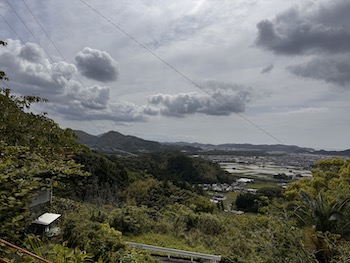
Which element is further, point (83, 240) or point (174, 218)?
point (174, 218)

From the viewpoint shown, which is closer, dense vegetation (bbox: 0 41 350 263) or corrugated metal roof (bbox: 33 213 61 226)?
dense vegetation (bbox: 0 41 350 263)

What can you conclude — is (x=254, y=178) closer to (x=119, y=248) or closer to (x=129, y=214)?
(x=129, y=214)


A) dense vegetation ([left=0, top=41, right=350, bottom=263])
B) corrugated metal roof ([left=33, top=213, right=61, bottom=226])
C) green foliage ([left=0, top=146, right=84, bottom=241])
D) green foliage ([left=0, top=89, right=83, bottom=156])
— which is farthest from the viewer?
corrugated metal roof ([left=33, top=213, right=61, bottom=226])

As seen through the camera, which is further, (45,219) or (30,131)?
(45,219)

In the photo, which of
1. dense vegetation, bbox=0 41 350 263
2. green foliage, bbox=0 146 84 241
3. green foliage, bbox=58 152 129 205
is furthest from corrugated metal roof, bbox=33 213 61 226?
green foliage, bbox=58 152 129 205

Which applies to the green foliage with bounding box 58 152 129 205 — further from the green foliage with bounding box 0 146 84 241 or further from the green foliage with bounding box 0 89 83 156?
the green foliage with bounding box 0 146 84 241

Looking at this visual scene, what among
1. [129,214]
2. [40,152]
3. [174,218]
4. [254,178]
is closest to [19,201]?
[40,152]

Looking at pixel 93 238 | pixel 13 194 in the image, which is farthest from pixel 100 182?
pixel 13 194

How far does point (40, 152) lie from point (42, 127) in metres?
0.56

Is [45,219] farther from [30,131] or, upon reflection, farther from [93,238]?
[30,131]

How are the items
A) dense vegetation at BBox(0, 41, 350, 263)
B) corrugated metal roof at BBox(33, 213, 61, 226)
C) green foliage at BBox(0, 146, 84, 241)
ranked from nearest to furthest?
green foliage at BBox(0, 146, 84, 241) < dense vegetation at BBox(0, 41, 350, 263) < corrugated metal roof at BBox(33, 213, 61, 226)

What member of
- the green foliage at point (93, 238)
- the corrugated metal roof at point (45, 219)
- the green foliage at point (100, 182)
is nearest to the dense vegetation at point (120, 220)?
the green foliage at point (93, 238)

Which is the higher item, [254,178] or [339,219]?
[339,219]

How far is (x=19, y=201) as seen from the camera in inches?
100.0
